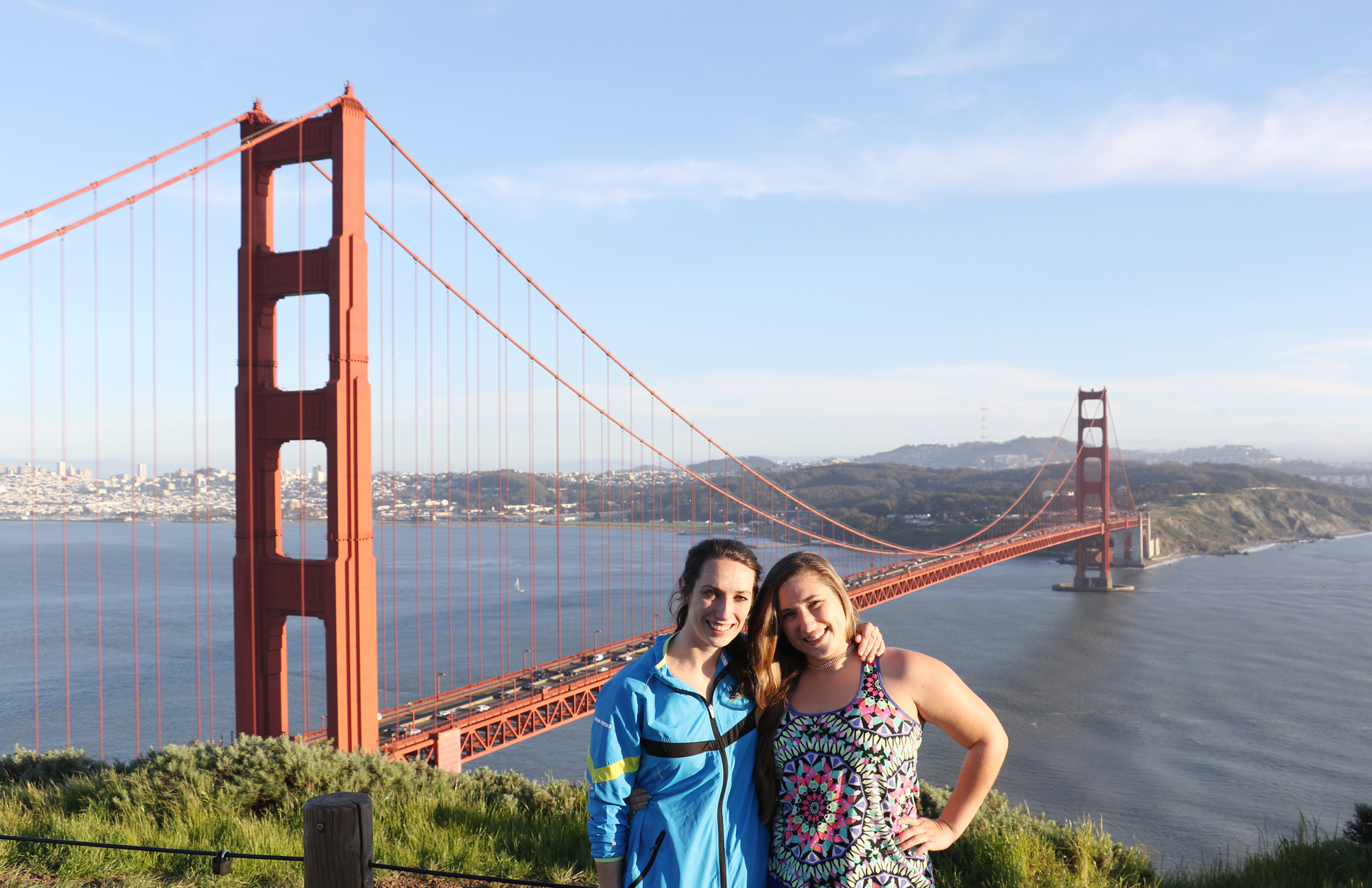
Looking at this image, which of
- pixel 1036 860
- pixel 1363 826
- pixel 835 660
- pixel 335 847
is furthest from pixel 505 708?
pixel 835 660

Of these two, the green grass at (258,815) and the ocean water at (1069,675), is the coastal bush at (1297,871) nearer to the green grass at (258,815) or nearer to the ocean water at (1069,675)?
the ocean water at (1069,675)

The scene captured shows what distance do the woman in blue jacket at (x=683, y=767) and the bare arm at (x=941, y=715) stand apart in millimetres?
78

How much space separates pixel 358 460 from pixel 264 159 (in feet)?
10.2

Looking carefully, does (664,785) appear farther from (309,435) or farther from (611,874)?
(309,435)

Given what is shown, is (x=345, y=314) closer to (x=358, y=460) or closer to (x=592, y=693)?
(x=358, y=460)

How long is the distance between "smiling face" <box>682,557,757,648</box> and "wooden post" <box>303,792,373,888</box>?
0.90m

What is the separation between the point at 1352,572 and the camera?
52.7 metres

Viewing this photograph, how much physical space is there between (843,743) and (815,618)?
26 centimetres

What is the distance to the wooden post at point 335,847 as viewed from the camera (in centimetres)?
197

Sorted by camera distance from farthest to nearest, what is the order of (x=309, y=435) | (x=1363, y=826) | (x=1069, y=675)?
1. (x=1069, y=675)
2. (x=309, y=435)
3. (x=1363, y=826)

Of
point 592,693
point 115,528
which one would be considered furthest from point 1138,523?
point 115,528

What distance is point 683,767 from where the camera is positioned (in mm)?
1776

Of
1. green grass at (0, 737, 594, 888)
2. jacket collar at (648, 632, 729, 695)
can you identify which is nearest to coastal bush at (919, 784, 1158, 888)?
green grass at (0, 737, 594, 888)

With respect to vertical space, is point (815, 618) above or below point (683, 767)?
above
